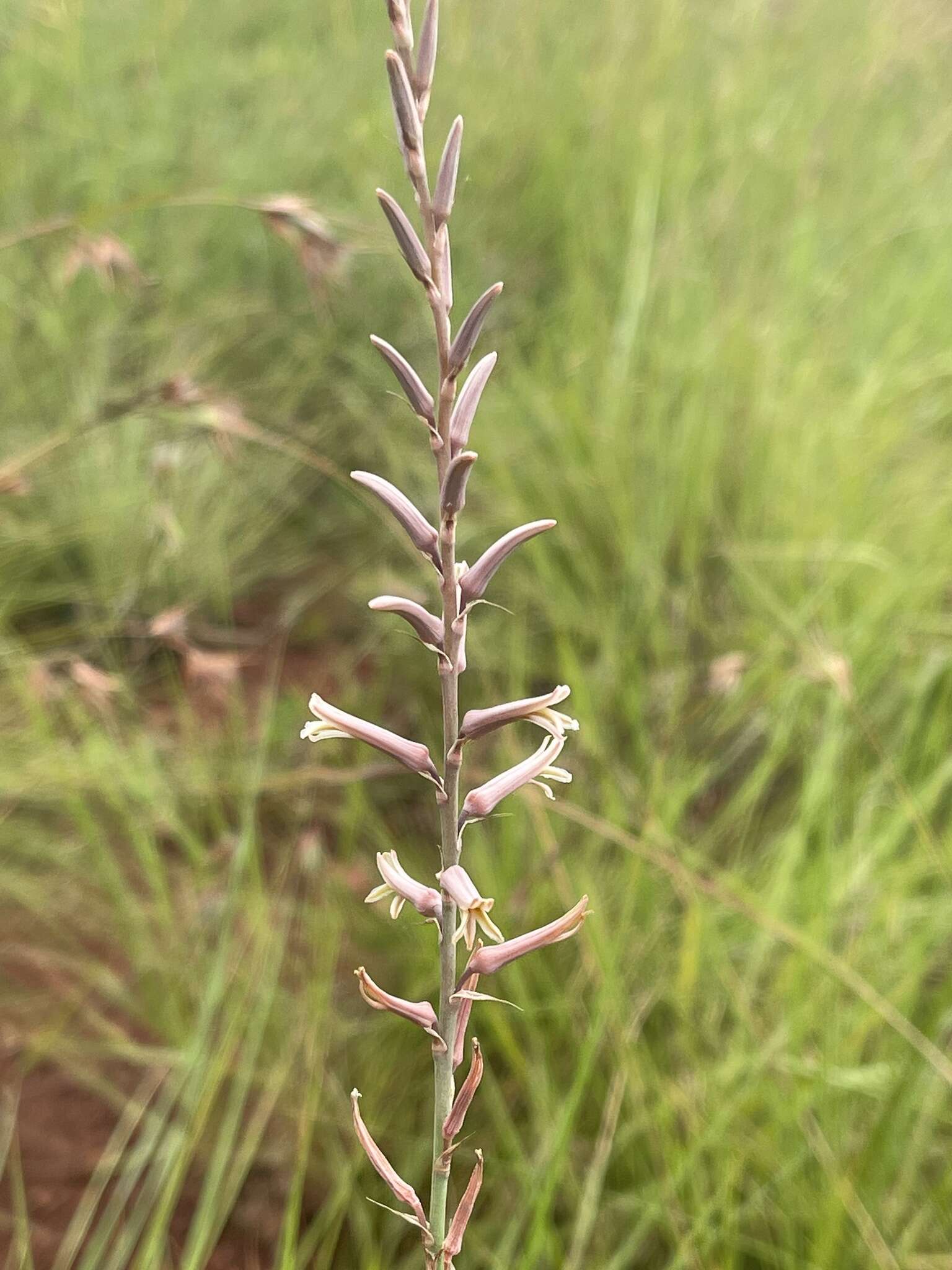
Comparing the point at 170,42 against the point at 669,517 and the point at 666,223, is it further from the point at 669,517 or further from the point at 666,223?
the point at 669,517

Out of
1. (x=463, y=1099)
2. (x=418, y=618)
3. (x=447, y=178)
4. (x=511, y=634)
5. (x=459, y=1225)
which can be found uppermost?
(x=447, y=178)

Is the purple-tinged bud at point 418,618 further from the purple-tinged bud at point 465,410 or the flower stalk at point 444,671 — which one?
the purple-tinged bud at point 465,410

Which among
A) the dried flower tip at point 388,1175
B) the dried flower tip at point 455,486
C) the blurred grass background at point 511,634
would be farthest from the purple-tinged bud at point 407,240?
the blurred grass background at point 511,634

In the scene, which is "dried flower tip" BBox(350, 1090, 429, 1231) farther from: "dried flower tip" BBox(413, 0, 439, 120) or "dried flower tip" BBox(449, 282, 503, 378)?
"dried flower tip" BBox(413, 0, 439, 120)

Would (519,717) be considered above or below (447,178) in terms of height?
below

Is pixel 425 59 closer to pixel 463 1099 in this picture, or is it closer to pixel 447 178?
pixel 447 178

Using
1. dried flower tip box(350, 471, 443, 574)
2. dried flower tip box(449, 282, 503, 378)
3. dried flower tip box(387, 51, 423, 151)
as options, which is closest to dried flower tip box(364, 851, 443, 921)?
dried flower tip box(350, 471, 443, 574)

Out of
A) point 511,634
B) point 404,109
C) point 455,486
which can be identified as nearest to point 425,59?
point 404,109
